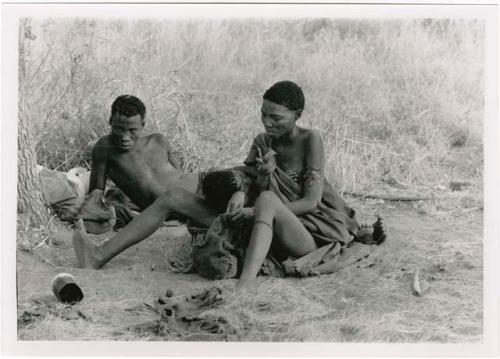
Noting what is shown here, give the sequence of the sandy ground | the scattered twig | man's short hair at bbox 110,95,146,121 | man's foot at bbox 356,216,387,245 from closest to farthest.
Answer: the sandy ground
man's foot at bbox 356,216,387,245
man's short hair at bbox 110,95,146,121
the scattered twig

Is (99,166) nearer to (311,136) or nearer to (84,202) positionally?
(84,202)

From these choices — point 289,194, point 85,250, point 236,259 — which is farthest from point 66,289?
point 289,194

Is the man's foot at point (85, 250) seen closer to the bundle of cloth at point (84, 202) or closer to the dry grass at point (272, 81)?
the bundle of cloth at point (84, 202)

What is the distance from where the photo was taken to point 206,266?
213 inches

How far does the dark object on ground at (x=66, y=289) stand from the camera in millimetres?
5227

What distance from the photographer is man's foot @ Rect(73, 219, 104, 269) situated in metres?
5.53

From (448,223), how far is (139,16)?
2.77 m

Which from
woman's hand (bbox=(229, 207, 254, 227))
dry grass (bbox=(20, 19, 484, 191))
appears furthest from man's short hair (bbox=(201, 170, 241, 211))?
dry grass (bbox=(20, 19, 484, 191))

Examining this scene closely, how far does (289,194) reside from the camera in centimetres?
560

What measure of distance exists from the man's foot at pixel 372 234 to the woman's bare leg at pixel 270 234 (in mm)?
527

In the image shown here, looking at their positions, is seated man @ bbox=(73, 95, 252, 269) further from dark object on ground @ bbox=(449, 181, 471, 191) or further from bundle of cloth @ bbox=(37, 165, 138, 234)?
dark object on ground @ bbox=(449, 181, 471, 191)

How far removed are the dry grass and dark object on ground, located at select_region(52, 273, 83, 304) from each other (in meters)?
2.09

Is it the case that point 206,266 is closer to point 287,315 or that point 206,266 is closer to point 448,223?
point 287,315

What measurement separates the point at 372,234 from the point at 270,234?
925mm
